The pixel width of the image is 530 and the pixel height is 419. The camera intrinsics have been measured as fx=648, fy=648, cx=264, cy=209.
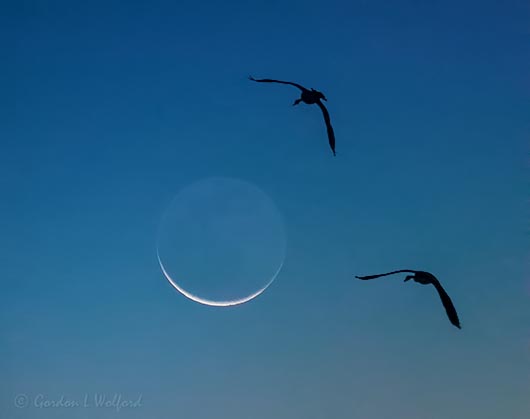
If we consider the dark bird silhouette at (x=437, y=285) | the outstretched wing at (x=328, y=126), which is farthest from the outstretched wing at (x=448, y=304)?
the outstretched wing at (x=328, y=126)

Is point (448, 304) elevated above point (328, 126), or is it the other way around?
point (328, 126)

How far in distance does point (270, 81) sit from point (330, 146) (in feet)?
9.21

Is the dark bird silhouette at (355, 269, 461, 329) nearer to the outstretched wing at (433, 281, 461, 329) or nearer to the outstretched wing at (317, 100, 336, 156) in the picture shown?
the outstretched wing at (433, 281, 461, 329)

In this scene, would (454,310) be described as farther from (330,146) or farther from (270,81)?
(270,81)

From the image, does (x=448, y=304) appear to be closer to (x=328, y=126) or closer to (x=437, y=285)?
(x=437, y=285)

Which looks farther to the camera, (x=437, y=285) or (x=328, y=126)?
(x=328, y=126)

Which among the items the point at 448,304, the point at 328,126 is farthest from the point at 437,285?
the point at 328,126

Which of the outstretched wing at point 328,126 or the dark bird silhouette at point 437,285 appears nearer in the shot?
the dark bird silhouette at point 437,285

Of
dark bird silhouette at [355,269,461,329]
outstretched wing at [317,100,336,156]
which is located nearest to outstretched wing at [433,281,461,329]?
dark bird silhouette at [355,269,461,329]

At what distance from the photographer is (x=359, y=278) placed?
704 inches

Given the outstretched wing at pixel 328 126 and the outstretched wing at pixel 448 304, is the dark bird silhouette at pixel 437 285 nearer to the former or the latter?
the outstretched wing at pixel 448 304

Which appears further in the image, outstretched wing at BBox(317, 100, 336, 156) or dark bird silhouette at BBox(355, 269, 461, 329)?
outstretched wing at BBox(317, 100, 336, 156)

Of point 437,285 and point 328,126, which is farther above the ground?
point 328,126

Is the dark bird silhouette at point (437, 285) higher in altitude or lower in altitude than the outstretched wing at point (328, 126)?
lower
